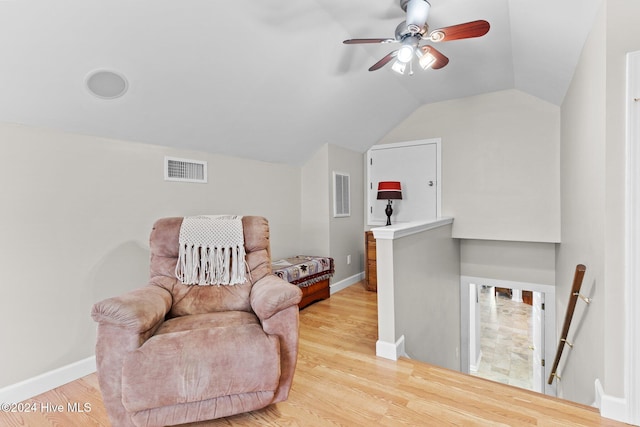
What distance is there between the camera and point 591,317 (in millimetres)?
1792

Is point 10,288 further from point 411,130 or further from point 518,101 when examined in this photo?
point 518,101

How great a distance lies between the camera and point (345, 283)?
4105 millimetres

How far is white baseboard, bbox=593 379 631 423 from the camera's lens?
1.48 metres

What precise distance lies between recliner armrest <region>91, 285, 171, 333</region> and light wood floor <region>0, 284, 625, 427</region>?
601 millimetres

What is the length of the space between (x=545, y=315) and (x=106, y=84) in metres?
4.98

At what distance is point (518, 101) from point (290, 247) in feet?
10.5

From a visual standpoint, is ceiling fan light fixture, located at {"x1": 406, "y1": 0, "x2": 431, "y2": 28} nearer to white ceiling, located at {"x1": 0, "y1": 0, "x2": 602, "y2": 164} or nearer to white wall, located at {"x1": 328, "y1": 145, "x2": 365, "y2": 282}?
white ceiling, located at {"x1": 0, "y1": 0, "x2": 602, "y2": 164}

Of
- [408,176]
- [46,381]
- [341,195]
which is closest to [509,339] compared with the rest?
[408,176]

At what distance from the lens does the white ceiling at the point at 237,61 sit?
1.63 m

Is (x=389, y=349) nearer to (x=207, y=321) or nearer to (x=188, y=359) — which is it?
(x=207, y=321)

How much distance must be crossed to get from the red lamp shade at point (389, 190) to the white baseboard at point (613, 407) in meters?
2.66

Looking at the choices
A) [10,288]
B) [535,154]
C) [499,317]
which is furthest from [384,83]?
[499,317]

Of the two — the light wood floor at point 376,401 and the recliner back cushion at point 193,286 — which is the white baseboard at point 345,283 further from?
the recliner back cushion at point 193,286

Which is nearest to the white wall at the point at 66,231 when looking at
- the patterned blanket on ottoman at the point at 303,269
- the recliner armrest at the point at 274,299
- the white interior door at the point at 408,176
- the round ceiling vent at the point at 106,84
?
the round ceiling vent at the point at 106,84
